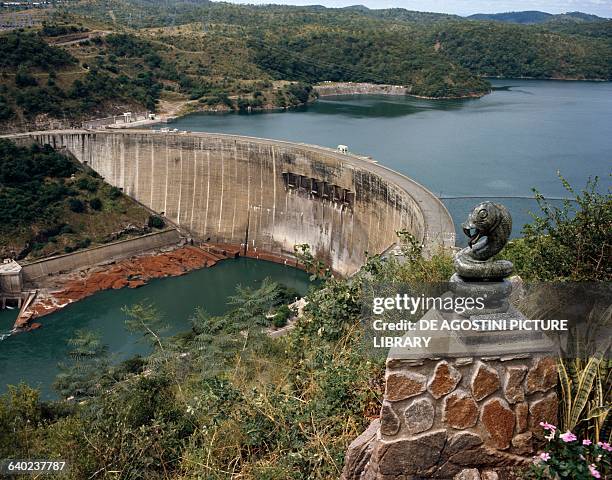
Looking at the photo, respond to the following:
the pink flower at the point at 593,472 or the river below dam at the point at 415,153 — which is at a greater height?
the pink flower at the point at 593,472

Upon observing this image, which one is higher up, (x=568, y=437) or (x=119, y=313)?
(x=568, y=437)

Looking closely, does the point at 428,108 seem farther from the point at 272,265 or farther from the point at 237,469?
the point at 237,469

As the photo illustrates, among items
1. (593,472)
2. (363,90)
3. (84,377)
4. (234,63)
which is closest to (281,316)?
(84,377)

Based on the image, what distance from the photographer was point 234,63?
2142 inches

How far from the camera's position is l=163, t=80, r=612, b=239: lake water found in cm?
2747

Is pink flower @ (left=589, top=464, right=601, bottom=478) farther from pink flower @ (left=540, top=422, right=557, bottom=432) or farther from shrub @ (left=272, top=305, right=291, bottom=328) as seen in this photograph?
shrub @ (left=272, top=305, right=291, bottom=328)

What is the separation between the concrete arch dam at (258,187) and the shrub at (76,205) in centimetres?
177

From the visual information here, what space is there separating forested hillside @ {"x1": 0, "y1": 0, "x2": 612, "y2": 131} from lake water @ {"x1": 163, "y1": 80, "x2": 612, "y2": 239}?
3069mm

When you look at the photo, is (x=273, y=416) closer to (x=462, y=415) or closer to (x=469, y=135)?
(x=462, y=415)

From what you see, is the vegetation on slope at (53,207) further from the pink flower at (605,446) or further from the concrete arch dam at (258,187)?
the pink flower at (605,446)

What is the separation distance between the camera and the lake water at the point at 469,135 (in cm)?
2747

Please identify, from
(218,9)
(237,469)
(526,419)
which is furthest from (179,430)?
(218,9)

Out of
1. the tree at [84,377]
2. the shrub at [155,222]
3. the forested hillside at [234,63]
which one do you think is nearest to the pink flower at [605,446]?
the tree at [84,377]

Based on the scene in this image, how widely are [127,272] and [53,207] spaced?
4472 millimetres
